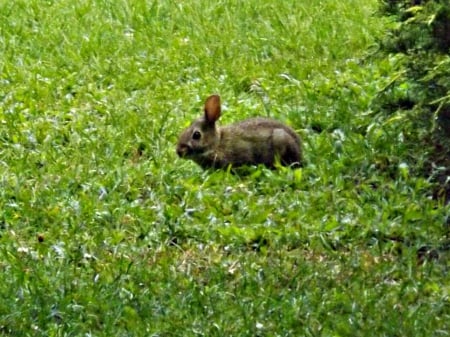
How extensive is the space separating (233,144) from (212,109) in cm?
25

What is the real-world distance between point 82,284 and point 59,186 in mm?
1376

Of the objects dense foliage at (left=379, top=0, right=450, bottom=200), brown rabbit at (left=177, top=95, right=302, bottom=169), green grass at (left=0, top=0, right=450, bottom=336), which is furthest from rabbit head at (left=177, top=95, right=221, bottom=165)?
dense foliage at (left=379, top=0, right=450, bottom=200)

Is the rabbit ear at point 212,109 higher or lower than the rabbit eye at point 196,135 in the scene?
higher

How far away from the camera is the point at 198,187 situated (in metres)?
7.57

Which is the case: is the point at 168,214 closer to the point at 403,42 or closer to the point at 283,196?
the point at 283,196

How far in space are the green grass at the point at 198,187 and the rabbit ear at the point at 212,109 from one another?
1.08 feet

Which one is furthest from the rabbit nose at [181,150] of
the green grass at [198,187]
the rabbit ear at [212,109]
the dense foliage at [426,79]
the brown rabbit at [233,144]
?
the dense foliage at [426,79]

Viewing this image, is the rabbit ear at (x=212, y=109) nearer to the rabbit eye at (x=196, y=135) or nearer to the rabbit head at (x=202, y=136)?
the rabbit head at (x=202, y=136)

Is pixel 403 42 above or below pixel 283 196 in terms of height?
above

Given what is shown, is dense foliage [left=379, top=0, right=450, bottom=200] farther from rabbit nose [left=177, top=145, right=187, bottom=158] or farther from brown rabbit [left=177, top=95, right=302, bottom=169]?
rabbit nose [left=177, top=145, right=187, bottom=158]

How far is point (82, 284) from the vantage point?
6230 millimetres

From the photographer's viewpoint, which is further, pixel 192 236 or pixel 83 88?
pixel 83 88

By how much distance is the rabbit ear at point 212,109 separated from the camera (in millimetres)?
7945

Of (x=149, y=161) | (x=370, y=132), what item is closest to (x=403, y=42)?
(x=370, y=132)
